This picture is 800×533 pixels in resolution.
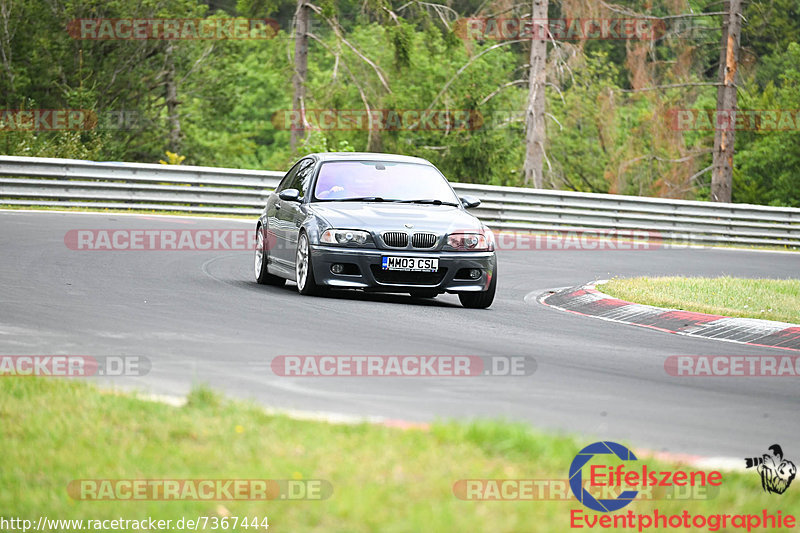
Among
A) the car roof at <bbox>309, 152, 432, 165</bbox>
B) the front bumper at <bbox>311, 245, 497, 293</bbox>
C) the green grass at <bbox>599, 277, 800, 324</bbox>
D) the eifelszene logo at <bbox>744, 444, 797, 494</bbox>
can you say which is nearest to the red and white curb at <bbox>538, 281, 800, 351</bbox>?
the green grass at <bbox>599, 277, 800, 324</bbox>

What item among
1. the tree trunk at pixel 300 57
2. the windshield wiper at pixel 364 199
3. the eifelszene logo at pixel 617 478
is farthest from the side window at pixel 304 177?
the tree trunk at pixel 300 57

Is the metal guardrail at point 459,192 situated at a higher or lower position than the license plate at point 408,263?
lower

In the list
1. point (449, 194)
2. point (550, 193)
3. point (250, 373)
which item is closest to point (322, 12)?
point (550, 193)

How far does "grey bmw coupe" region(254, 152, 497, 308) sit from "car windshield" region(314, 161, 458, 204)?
0.04ft

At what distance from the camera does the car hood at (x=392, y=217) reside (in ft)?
39.3

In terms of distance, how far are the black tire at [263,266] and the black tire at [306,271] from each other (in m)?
1.26

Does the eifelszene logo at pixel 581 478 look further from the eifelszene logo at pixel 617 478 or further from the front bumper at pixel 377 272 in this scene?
the front bumper at pixel 377 272

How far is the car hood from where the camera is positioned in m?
12.0

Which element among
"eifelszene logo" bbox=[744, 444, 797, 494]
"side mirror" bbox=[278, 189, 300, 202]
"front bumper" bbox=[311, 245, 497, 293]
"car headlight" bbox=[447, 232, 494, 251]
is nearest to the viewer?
"eifelszene logo" bbox=[744, 444, 797, 494]

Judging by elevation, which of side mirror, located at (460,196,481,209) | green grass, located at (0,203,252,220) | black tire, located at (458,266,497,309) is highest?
side mirror, located at (460,196,481,209)

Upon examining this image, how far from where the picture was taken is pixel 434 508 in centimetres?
429

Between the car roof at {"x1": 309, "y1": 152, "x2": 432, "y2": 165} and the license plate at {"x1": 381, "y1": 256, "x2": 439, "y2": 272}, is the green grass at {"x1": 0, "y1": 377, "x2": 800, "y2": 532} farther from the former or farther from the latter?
the car roof at {"x1": 309, "y1": 152, "x2": 432, "y2": 165}

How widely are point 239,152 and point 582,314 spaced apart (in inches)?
1592

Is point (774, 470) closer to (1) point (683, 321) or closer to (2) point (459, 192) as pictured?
(1) point (683, 321)
